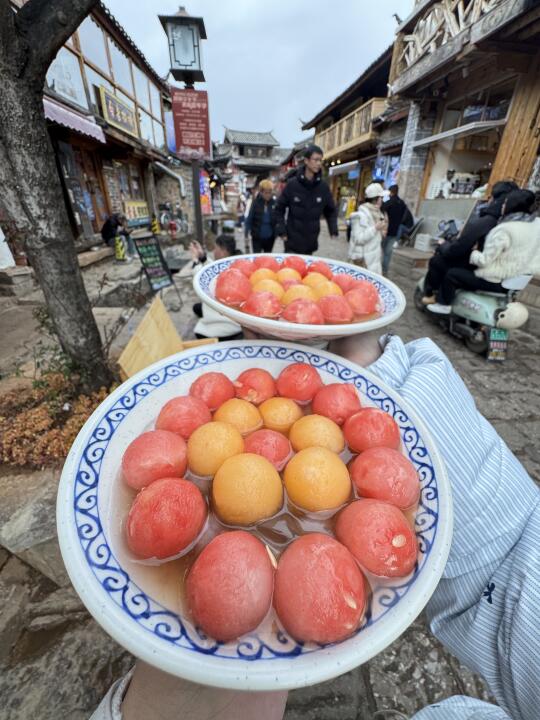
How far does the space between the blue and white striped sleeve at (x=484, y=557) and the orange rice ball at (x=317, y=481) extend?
0.56 m

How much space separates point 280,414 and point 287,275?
91cm

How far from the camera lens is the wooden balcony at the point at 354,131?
12.8 metres

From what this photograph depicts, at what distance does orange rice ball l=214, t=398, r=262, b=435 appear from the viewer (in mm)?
1150

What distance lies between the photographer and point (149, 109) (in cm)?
1473

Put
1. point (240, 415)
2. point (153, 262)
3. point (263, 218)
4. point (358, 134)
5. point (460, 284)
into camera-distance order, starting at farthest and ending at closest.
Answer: point (358, 134) → point (263, 218) → point (153, 262) → point (460, 284) → point (240, 415)

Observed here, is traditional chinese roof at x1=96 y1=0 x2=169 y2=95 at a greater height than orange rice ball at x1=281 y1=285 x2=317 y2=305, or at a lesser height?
greater

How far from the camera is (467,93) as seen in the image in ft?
26.1

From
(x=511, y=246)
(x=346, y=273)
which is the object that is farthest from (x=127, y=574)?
(x=511, y=246)

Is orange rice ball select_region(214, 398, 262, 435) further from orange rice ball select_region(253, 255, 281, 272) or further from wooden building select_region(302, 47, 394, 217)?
wooden building select_region(302, 47, 394, 217)

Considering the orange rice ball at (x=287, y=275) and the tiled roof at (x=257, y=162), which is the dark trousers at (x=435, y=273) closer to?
the orange rice ball at (x=287, y=275)

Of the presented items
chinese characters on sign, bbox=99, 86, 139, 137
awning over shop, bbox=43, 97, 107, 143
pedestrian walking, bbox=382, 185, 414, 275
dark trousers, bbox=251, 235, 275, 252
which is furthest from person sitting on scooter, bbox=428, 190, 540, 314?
chinese characters on sign, bbox=99, 86, 139, 137

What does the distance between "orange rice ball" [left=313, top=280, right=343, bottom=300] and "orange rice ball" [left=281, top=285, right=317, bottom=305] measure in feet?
0.16

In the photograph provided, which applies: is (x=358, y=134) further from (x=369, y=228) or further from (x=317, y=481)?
(x=317, y=481)

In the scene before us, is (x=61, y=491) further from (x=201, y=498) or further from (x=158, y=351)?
(x=158, y=351)
